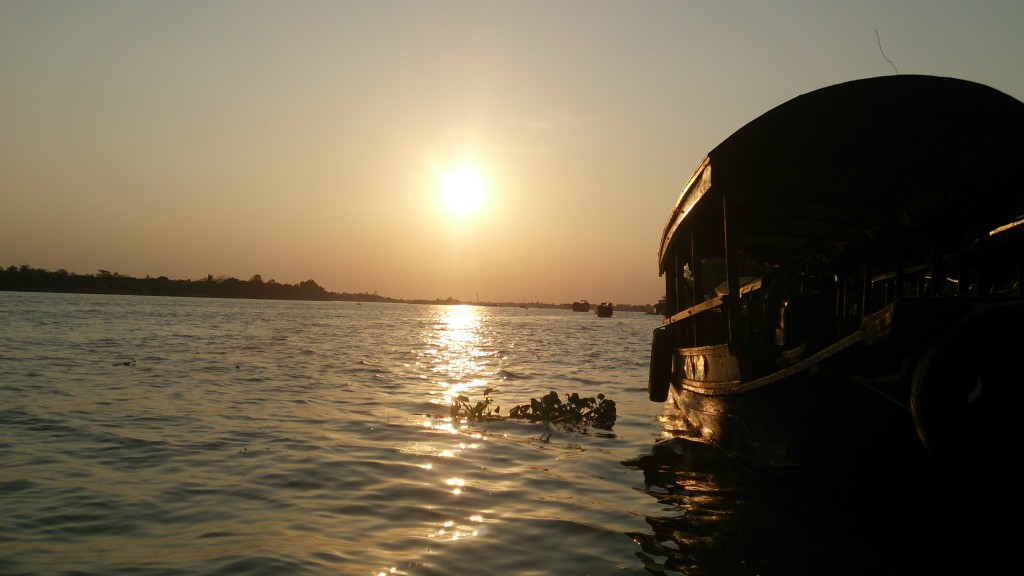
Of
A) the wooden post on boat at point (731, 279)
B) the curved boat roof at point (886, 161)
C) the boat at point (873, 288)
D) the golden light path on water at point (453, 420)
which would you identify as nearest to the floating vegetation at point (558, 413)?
the golden light path on water at point (453, 420)

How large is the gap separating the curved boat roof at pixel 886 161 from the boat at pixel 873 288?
0.02 meters

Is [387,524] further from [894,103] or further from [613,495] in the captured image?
[894,103]

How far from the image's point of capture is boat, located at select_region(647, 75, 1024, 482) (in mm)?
4336

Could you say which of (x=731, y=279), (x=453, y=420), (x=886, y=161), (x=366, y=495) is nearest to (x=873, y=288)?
(x=886, y=161)

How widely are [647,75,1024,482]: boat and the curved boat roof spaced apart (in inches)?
0.7

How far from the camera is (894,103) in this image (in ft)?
20.9

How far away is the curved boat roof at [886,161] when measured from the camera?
6.32 metres

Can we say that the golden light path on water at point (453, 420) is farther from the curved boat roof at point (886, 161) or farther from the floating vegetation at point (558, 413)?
the curved boat roof at point (886, 161)

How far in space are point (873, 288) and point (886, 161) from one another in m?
4.81

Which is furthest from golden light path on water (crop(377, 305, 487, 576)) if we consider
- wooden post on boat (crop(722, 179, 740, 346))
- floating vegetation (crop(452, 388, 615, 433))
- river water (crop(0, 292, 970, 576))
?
wooden post on boat (crop(722, 179, 740, 346))

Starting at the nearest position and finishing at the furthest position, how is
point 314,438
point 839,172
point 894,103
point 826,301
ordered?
point 894,103 < point 826,301 < point 839,172 < point 314,438

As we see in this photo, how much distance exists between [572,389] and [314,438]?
8.78 meters

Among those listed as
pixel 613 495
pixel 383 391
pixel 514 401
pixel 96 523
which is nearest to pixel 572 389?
pixel 514 401

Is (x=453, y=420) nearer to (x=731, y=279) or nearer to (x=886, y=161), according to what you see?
(x=731, y=279)
